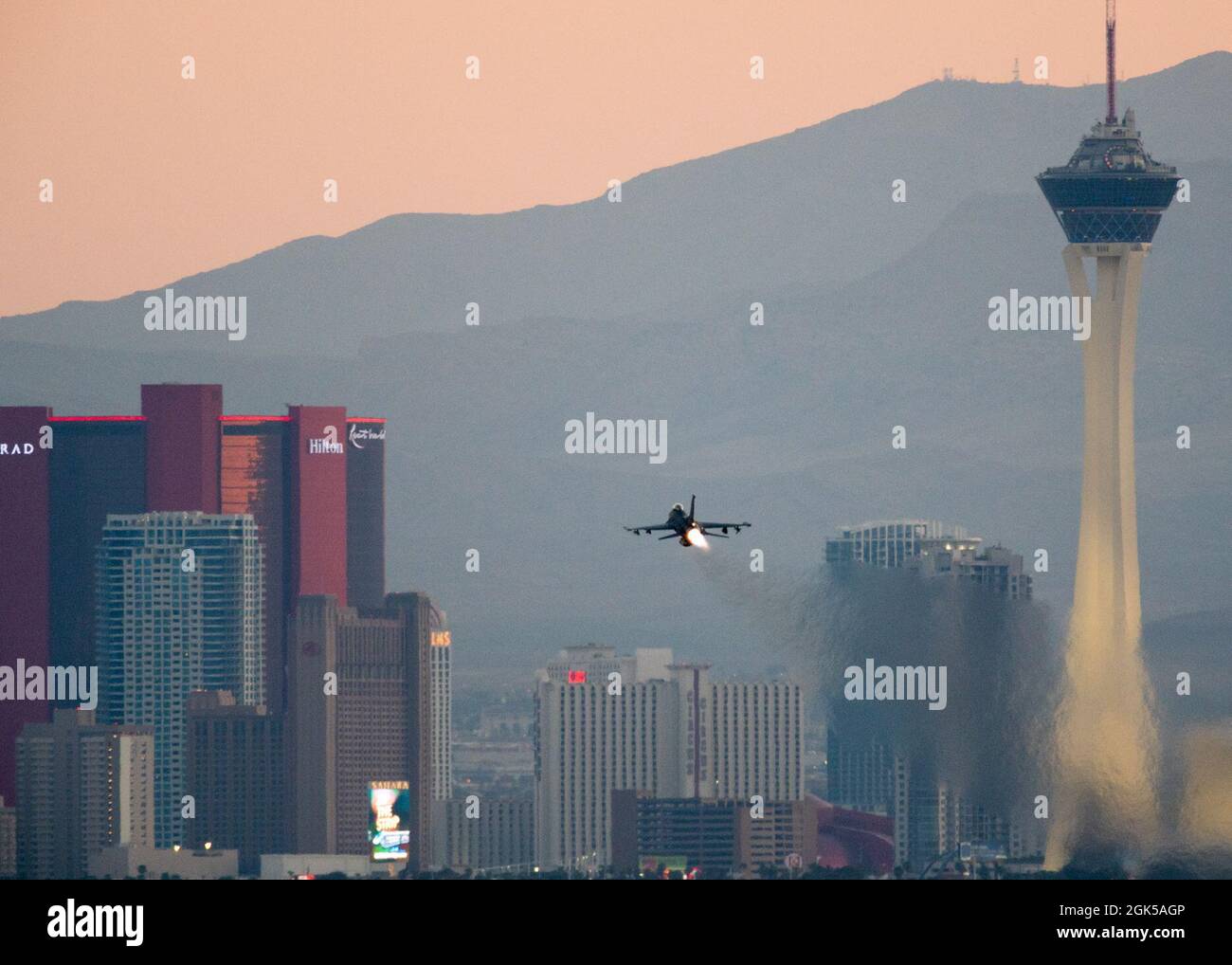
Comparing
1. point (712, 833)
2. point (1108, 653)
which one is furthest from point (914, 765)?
point (712, 833)

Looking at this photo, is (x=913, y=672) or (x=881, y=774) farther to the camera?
(x=881, y=774)

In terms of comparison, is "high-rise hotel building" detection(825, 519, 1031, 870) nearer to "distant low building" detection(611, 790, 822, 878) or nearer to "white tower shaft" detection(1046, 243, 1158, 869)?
"white tower shaft" detection(1046, 243, 1158, 869)

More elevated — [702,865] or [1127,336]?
[1127,336]

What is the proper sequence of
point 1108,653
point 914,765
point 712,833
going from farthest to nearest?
point 712,833 < point 914,765 < point 1108,653

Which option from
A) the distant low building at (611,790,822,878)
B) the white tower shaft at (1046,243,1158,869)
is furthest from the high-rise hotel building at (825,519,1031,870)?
the distant low building at (611,790,822,878)

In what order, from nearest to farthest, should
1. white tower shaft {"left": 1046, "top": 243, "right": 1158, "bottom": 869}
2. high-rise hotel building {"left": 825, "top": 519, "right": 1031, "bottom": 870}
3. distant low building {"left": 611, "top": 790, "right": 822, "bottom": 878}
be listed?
white tower shaft {"left": 1046, "top": 243, "right": 1158, "bottom": 869}
high-rise hotel building {"left": 825, "top": 519, "right": 1031, "bottom": 870}
distant low building {"left": 611, "top": 790, "right": 822, "bottom": 878}

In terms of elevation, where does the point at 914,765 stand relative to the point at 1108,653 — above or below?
below

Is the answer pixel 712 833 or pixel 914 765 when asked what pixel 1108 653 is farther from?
pixel 712 833
